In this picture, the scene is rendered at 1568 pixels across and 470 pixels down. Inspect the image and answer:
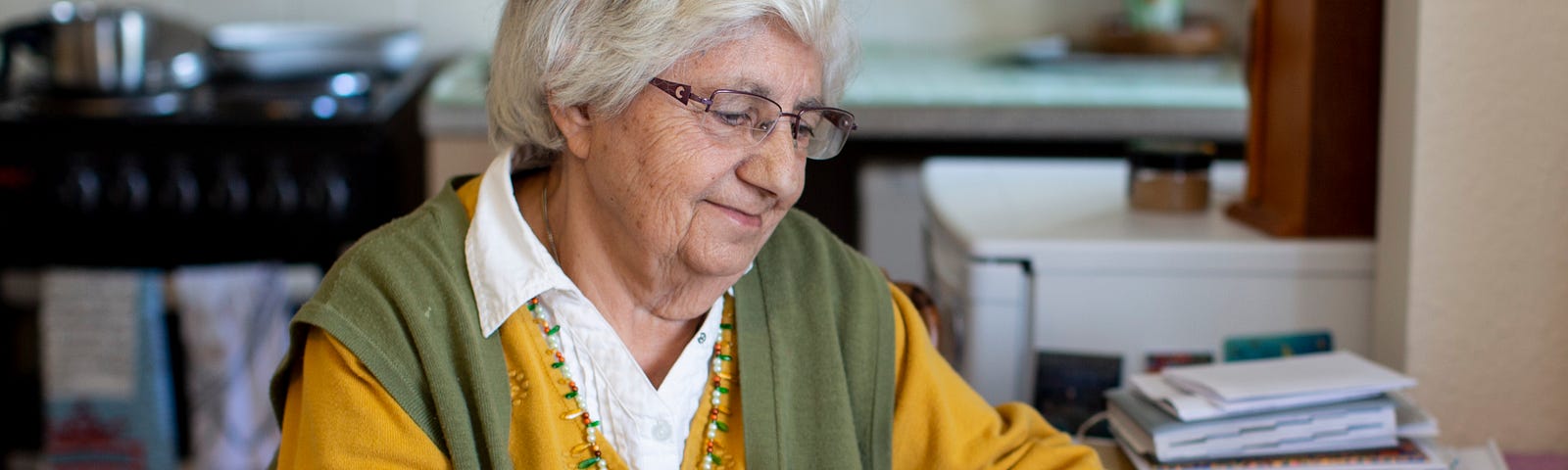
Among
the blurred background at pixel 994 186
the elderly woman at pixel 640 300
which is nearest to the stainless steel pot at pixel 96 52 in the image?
the blurred background at pixel 994 186

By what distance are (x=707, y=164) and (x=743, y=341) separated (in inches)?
8.9

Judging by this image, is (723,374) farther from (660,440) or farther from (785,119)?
(785,119)

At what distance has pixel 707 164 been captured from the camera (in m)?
1.25

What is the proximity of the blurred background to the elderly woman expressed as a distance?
0.18m

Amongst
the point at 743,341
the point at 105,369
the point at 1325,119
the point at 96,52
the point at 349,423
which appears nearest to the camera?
the point at 349,423

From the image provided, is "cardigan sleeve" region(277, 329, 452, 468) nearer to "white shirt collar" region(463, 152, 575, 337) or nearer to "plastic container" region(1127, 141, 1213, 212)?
"white shirt collar" region(463, 152, 575, 337)

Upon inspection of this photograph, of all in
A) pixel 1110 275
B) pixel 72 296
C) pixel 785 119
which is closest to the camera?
pixel 785 119

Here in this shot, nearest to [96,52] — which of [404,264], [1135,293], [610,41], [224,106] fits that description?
[224,106]

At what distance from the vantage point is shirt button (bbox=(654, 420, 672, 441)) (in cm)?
135

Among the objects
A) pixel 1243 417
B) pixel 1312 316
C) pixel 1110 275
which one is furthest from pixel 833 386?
pixel 1312 316

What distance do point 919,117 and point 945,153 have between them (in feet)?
0.35

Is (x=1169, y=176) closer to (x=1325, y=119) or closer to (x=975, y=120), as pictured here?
(x=1325, y=119)

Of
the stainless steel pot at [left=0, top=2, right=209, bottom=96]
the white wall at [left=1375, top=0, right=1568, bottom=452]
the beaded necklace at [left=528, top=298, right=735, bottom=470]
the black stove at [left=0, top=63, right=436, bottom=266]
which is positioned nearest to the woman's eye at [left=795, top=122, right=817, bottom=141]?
the beaded necklace at [left=528, top=298, right=735, bottom=470]

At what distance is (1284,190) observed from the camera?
186 centimetres
